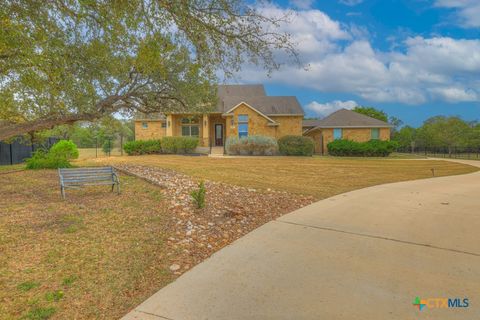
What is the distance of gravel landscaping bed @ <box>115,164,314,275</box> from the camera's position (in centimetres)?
488

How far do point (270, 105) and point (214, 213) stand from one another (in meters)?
24.7

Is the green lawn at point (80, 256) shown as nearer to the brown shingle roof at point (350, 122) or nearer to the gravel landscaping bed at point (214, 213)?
the gravel landscaping bed at point (214, 213)

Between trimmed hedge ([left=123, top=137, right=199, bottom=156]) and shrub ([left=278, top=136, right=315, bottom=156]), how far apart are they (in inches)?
286

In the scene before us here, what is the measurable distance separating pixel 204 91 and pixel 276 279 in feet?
31.8

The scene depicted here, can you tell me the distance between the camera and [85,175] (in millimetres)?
8250

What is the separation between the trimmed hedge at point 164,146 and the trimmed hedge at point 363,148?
482 inches

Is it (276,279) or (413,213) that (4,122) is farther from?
(413,213)

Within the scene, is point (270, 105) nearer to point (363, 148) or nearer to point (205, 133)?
point (205, 133)

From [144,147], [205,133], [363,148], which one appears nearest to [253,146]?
[205,133]

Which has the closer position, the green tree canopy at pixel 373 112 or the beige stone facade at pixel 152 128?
the beige stone facade at pixel 152 128

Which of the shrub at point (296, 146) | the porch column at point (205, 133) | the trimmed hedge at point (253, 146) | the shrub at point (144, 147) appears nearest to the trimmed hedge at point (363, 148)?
the shrub at point (296, 146)

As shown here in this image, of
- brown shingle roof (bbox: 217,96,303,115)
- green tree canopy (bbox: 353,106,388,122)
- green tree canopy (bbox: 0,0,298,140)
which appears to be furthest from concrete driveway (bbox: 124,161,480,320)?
green tree canopy (bbox: 353,106,388,122)

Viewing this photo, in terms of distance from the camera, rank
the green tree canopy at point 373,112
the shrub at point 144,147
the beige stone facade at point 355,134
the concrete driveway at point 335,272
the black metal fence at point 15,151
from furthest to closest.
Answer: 1. the green tree canopy at point 373,112
2. the beige stone facade at point 355,134
3. the shrub at point 144,147
4. the black metal fence at point 15,151
5. the concrete driveway at point 335,272

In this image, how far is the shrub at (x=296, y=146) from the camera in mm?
24562
